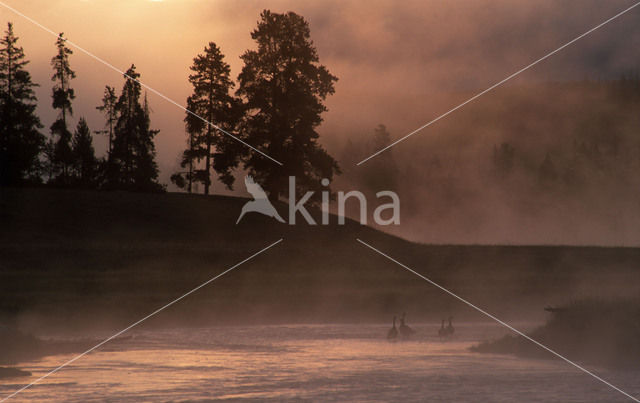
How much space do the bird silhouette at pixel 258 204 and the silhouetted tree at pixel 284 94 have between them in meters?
1.19

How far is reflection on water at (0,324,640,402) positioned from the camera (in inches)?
822

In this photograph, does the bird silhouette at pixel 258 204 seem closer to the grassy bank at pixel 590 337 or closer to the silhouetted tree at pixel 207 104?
the silhouetted tree at pixel 207 104

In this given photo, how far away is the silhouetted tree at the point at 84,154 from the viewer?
88375 millimetres

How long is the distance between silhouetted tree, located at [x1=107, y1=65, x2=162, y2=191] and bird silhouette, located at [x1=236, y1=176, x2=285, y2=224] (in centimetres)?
1889

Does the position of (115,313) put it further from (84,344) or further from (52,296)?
(84,344)

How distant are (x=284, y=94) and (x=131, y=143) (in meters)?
22.2

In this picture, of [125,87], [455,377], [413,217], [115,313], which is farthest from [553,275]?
[413,217]

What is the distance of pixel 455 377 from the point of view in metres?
23.6

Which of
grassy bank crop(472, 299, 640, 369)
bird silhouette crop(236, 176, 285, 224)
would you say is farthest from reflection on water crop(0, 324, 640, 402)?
bird silhouette crop(236, 176, 285, 224)

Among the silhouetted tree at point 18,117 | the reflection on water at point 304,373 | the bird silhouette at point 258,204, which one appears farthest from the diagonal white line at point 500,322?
the silhouetted tree at point 18,117

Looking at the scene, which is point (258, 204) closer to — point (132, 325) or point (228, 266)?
point (228, 266)

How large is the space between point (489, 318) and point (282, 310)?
341 inches

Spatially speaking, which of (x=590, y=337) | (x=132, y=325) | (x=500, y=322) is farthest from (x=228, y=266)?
(x=590, y=337)

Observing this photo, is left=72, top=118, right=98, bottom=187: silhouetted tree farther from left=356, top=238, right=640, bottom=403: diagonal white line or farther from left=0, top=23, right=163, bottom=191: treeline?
left=356, top=238, right=640, bottom=403: diagonal white line
